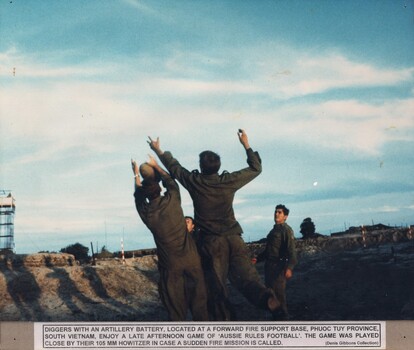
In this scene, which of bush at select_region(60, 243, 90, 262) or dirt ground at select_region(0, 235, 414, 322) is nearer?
dirt ground at select_region(0, 235, 414, 322)

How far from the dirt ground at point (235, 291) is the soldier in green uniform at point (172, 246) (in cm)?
148

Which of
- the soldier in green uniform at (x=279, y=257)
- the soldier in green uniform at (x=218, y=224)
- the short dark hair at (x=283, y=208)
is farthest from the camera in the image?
the short dark hair at (x=283, y=208)

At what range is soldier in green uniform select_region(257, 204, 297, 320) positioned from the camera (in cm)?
720

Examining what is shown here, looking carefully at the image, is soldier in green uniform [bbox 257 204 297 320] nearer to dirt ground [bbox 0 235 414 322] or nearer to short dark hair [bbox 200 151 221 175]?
dirt ground [bbox 0 235 414 322]

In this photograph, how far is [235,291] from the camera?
908cm

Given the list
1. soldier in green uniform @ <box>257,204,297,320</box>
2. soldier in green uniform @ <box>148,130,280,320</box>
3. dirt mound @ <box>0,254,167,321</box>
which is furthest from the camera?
dirt mound @ <box>0,254,167,321</box>

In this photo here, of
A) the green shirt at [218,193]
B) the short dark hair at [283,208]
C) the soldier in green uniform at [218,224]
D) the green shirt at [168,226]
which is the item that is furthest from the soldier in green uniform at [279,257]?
the green shirt at [168,226]

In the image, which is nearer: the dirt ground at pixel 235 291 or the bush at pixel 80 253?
the dirt ground at pixel 235 291

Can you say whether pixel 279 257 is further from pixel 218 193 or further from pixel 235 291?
pixel 235 291

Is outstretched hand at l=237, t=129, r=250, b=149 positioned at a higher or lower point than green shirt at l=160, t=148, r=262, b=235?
higher

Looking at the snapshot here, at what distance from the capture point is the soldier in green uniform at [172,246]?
6.72m

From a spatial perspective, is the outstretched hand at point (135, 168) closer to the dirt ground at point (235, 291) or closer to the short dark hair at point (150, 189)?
the short dark hair at point (150, 189)
